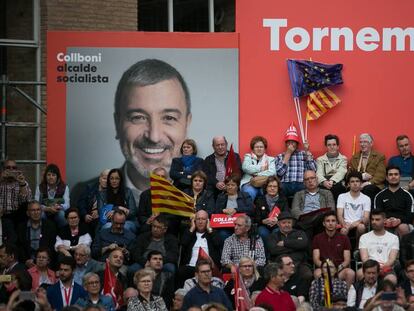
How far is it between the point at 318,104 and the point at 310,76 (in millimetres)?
479

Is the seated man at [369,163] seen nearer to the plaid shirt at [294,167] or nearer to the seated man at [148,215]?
the plaid shirt at [294,167]

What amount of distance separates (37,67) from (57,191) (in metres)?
4.81

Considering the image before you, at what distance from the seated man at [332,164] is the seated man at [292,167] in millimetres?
133

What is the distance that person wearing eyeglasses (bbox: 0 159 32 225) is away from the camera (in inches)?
936

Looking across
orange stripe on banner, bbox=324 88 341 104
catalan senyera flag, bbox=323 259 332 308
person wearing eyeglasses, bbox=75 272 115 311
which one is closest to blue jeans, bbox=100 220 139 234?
person wearing eyeglasses, bbox=75 272 115 311

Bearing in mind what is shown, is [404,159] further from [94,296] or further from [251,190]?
[94,296]

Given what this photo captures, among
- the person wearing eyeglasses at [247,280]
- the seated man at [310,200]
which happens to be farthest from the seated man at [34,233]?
the seated man at [310,200]

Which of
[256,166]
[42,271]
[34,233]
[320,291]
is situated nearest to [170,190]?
[256,166]

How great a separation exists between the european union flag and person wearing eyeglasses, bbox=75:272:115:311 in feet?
18.9

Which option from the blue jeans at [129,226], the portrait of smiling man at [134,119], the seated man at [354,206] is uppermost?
the portrait of smiling man at [134,119]

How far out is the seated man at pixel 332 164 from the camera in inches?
959

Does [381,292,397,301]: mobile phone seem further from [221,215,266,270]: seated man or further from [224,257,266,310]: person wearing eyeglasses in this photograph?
[221,215,266,270]: seated man

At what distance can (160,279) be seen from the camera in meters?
21.9

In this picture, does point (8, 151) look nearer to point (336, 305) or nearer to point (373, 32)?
point (373, 32)
